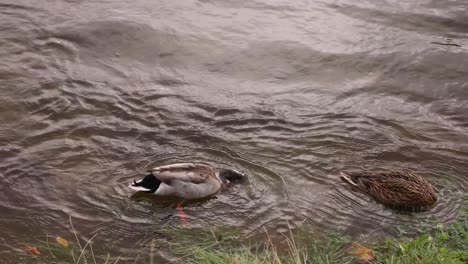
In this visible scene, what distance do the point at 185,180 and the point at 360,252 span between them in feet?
6.10

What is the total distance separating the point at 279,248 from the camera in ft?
17.3

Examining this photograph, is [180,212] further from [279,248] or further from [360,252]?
[360,252]

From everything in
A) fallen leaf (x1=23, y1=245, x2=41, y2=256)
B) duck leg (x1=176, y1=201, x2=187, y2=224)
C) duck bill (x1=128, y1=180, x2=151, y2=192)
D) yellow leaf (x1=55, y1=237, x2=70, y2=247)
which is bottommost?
duck leg (x1=176, y1=201, x2=187, y2=224)

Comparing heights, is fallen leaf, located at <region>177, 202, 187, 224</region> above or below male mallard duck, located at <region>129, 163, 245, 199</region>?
below

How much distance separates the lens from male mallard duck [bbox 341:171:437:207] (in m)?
5.93

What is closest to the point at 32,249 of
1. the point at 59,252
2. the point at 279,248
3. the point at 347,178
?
the point at 59,252

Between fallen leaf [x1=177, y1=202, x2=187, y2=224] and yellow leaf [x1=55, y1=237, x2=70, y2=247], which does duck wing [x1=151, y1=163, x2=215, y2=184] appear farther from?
yellow leaf [x1=55, y1=237, x2=70, y2=247]

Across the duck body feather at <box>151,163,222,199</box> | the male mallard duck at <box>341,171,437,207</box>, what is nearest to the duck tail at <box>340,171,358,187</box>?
the male mallard duck at <box>341,171,437,207</box>

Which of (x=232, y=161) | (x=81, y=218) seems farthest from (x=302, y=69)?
(x=81, y=218)

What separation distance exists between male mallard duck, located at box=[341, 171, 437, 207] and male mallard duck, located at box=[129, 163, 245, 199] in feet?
4.28

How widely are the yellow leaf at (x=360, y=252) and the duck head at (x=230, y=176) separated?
4.84 ft

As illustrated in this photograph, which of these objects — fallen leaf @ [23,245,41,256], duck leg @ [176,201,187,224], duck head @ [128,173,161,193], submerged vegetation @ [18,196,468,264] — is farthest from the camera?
duck head @ [128,173,161,193]

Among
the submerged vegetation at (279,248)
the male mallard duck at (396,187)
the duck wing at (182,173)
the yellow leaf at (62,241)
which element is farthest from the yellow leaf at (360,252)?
the yellow leaf at (62,241)

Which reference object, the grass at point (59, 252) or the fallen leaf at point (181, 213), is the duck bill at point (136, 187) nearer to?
the fallen leaf at point (181, 213)
